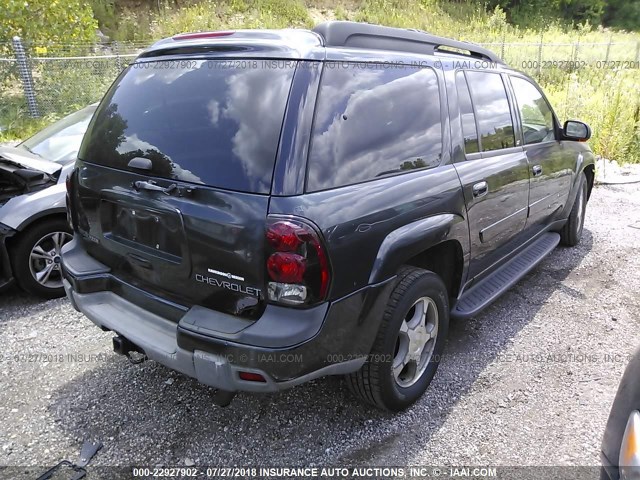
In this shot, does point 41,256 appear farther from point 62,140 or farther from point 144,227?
point 144,227

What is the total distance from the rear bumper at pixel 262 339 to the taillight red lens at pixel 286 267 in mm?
146

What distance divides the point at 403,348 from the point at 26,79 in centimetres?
1200

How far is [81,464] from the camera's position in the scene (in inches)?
97.3

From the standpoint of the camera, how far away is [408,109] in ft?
8.86

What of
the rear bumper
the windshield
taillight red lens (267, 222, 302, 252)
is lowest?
the rear bumper

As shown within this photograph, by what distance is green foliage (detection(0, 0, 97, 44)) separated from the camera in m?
11.8

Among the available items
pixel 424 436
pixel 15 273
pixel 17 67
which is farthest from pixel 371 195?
pixel 17 67

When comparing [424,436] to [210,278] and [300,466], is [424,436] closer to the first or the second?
[300,466]

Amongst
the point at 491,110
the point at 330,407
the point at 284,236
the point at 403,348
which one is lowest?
the point at 330,407

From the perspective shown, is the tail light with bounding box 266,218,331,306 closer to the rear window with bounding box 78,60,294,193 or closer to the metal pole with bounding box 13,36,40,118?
the rear window with bounding box 78,60,294,193

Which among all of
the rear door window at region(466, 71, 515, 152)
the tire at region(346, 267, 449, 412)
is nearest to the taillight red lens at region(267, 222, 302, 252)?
the tire at region(346, 267, 449, 412)

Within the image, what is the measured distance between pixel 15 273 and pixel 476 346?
368 centimetres

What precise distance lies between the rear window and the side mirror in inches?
128

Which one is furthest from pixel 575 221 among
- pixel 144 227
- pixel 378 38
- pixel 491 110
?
pixel 144 227
